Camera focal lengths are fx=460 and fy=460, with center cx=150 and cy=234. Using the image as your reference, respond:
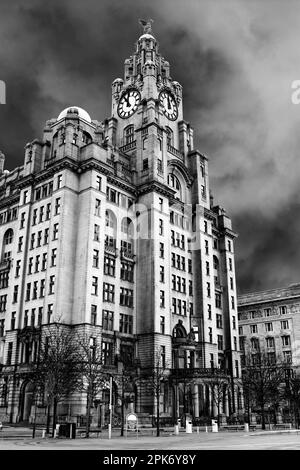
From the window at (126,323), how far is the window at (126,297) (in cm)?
213

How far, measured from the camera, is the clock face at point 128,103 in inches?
4161

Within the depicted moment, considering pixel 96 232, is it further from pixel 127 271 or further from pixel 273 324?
pixel 273 324

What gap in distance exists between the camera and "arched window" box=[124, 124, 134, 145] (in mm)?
102250

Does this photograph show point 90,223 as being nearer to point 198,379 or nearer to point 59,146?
point 59,146

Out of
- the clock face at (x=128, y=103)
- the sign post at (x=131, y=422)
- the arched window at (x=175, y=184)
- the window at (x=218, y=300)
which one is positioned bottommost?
the sign post at (x=131, y=422)

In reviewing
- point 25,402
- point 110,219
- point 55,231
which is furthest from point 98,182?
point 25,402

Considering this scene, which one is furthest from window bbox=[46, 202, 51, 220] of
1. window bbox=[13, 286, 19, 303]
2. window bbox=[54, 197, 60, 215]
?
window bbox=[13, 286, 19, 303]

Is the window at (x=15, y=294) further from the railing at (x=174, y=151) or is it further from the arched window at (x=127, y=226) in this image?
the railing at (x=174, y=151)

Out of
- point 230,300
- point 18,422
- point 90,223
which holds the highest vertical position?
point 90,223

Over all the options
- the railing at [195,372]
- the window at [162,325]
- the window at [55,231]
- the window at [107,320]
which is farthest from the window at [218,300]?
the window at [55,231]

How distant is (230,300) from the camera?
333 feet

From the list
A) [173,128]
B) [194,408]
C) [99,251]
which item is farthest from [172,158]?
[194,408]

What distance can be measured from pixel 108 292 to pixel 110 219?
44.9ft

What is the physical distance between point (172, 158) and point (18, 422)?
6021 cm
